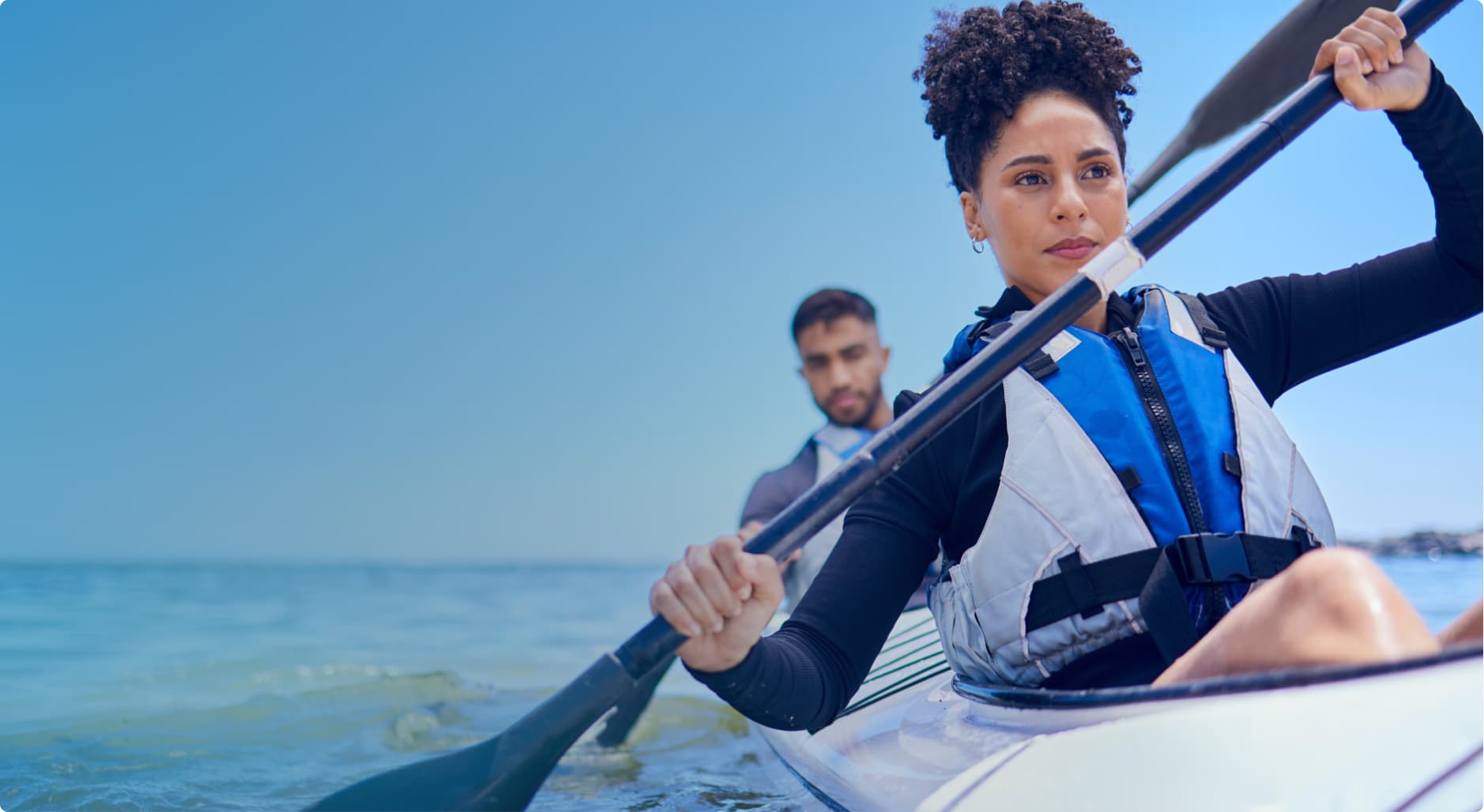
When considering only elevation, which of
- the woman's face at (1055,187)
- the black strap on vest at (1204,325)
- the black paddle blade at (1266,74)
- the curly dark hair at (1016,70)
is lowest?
the black strap on vest at (1204,325)

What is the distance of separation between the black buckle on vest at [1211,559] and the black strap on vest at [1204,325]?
375 mm

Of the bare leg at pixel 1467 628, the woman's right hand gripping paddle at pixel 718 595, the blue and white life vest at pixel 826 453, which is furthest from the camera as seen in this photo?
the blue and white life vest at pixel 826 453

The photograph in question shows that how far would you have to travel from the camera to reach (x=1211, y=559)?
124 cm

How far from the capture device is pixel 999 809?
1.02 metres

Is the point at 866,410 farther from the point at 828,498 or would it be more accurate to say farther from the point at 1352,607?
the point at 1352,607

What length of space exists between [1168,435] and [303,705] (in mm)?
4301

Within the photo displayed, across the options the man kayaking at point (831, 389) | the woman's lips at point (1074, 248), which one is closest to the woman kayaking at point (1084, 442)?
the woman's lips at point (1074, 248)

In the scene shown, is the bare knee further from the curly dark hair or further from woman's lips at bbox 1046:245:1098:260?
the curly dark hair

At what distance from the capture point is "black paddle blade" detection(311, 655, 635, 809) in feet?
4.71

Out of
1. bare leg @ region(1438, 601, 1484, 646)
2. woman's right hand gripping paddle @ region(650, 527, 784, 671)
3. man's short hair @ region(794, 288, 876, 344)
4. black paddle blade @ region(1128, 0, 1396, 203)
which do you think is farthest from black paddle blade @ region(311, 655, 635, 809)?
man's short hair @ region(794, 288, 876, 344)

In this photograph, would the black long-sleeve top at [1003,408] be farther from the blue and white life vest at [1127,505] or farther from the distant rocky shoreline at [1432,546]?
the distant rocky shoreline at [1432,546]

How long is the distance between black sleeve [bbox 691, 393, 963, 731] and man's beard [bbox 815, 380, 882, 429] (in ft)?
8.91

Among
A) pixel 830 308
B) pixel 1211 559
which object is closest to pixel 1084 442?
pixel 1211 559

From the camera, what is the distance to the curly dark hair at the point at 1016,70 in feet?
5.33
